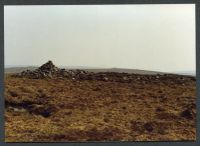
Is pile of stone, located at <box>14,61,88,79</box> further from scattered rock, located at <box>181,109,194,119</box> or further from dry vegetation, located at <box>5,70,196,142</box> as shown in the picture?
scattered rock, located at <box>181,109,194,119</box>

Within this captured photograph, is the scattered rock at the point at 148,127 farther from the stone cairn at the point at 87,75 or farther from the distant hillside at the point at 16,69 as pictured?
the distant hillside at the point at 16,69

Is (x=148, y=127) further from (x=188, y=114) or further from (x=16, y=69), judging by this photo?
(x=16, y=69)

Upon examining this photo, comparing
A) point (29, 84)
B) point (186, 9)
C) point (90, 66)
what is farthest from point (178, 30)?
point (29, 84)

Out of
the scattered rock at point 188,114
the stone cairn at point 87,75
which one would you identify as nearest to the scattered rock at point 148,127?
the scattered rock at point 188,114

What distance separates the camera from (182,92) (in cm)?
651

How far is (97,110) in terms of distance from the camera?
6.47 metres

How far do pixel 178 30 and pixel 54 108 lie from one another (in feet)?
6.87

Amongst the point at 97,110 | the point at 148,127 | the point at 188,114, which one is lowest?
the point at 148,127

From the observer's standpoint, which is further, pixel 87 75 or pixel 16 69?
pixel 87 75

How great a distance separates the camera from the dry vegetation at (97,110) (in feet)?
21.0

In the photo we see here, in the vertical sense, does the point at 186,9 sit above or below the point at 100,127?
above

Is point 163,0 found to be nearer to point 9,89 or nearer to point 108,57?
point 108,57

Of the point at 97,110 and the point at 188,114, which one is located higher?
the point at 97,110

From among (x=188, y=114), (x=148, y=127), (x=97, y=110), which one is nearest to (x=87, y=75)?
(x=97, y=110)
